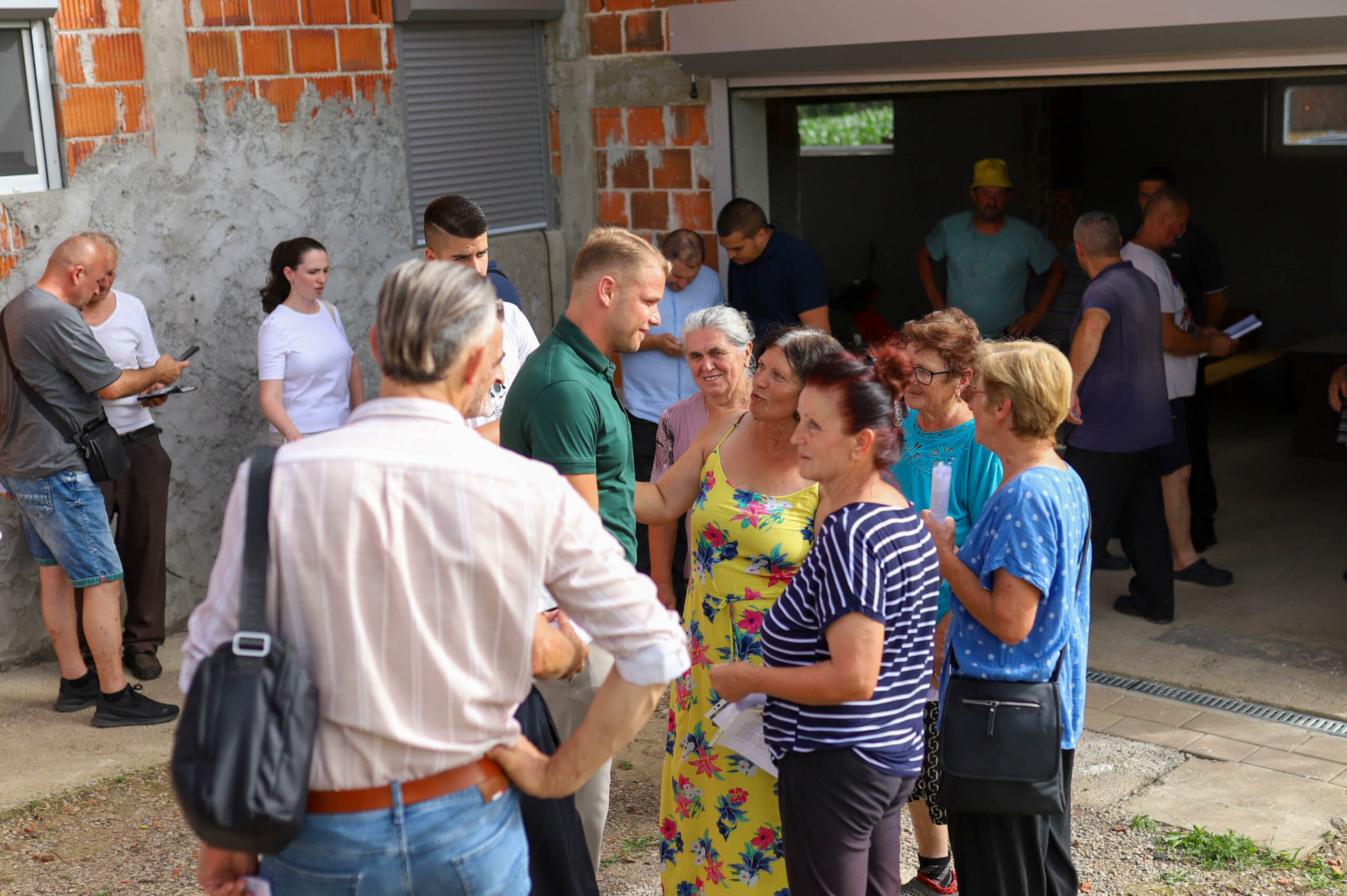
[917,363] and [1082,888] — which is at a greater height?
[917,363]

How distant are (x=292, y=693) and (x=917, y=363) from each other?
2.29m

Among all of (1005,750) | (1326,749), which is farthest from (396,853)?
(1326,749)

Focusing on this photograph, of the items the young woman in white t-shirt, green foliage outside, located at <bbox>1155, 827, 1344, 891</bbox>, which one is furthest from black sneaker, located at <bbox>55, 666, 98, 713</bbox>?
green foliage outside, located at <bbox>1155, 827, 1344, 891</bbox>

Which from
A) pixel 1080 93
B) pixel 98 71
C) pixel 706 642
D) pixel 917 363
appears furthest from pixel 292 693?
pixel 1080 93

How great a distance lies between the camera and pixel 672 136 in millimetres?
6980

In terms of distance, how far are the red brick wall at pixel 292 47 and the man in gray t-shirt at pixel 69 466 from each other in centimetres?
149

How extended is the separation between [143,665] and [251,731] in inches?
173

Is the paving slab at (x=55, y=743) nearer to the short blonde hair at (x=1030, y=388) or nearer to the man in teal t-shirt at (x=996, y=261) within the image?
the short blonde hair at (x=1030, y=388)

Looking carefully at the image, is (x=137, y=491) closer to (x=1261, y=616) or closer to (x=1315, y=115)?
(x=1261, y=616)

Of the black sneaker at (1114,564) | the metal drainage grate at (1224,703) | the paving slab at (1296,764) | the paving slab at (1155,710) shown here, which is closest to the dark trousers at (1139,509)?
the metal drainage grate at (1224,703)

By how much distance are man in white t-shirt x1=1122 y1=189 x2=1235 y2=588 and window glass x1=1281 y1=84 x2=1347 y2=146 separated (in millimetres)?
7349

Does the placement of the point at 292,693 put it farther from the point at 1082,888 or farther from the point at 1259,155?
the point at 1259,155

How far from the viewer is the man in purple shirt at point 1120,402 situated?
574 centimetres

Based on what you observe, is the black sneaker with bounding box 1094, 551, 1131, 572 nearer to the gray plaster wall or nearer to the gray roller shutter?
the gray roller shutter
